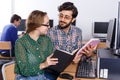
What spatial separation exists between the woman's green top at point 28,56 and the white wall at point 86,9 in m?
3.25

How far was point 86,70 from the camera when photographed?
6.37ft

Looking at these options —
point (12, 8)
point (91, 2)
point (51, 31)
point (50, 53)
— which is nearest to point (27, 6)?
point (12, 8)

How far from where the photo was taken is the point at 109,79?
68.4 inches

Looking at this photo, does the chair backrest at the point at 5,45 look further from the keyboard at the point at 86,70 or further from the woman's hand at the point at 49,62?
the woman's hand at the point at 49,62

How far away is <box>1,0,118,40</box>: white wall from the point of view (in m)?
4.95

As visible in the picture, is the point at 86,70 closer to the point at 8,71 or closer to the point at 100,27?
the point at 8,71

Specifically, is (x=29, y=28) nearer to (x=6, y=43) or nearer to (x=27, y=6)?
(x=6, y=43)

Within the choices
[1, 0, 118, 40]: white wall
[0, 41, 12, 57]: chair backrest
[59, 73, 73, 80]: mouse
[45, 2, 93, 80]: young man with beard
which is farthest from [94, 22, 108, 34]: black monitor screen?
[59, 73, 73, 80]: mouse

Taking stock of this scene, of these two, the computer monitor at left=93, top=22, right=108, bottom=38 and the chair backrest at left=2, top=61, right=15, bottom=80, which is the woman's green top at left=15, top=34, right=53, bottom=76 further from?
the computer monitor at left=93, top=22, right=108, bottom=38

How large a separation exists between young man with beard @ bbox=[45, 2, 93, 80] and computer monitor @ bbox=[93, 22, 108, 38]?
8.50 ft

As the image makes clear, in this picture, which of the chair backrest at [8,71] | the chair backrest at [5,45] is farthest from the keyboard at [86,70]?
the chair backrest at [5,45]

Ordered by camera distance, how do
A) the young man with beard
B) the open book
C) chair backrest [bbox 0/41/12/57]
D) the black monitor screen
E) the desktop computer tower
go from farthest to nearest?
the black monitor screen → chair backrest [bbox 0/41/12/57] → the young man with beard → the open book → the desktop computer tower

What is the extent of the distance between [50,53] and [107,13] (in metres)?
3.23

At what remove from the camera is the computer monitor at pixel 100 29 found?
4.88 m
